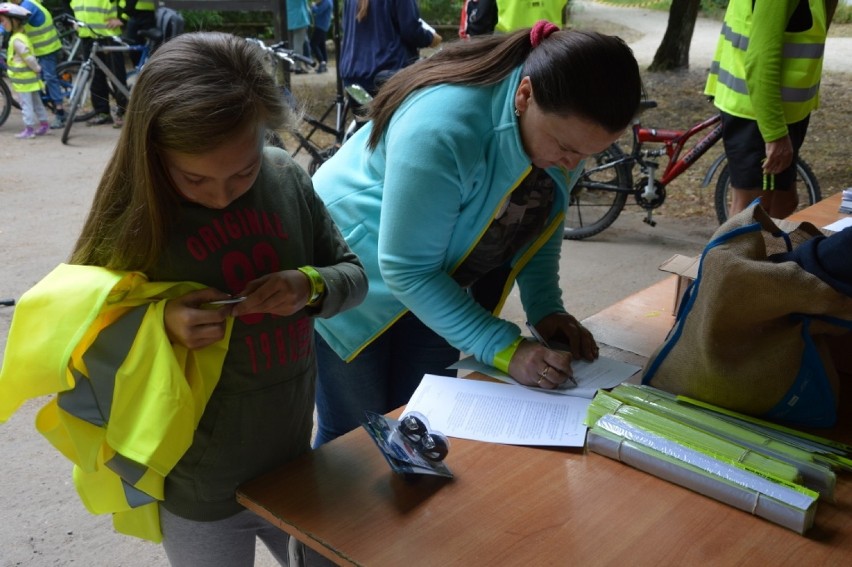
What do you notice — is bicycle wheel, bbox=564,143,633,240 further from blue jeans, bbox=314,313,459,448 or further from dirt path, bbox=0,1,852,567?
blue jeans, bbox=314,313,459,448

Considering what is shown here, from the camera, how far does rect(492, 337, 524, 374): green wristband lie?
1525mm

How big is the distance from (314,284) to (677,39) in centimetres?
935

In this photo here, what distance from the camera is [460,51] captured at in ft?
5.04

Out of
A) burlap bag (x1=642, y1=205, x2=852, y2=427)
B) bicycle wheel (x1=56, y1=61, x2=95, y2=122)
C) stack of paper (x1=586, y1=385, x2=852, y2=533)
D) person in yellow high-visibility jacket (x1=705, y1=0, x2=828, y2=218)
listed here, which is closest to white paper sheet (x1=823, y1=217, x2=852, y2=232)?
person in yellow high-visibility jacket (x1=705, y1=0, x2=828, y2=218)

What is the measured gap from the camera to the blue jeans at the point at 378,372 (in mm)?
1741

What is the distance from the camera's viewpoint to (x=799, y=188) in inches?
184

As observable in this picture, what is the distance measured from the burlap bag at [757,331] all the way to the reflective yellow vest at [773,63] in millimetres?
1517

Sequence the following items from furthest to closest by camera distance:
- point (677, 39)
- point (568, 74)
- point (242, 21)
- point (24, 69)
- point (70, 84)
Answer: point (242, 21) < point (677, 39) < point (70, 84) < point (24, 69) < point (568, 74)

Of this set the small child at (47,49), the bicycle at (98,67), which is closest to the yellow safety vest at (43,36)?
the small child at (47,49)

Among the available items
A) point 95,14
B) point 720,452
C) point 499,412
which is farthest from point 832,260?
point 95,14

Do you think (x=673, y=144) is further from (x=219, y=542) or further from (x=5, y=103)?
(x=5, y=103)

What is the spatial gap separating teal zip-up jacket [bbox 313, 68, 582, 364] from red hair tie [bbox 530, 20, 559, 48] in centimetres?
7

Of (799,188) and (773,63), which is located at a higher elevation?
(773,63)

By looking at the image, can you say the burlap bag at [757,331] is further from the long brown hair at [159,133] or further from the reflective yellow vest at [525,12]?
the reflective yellow vest at [525,12]
